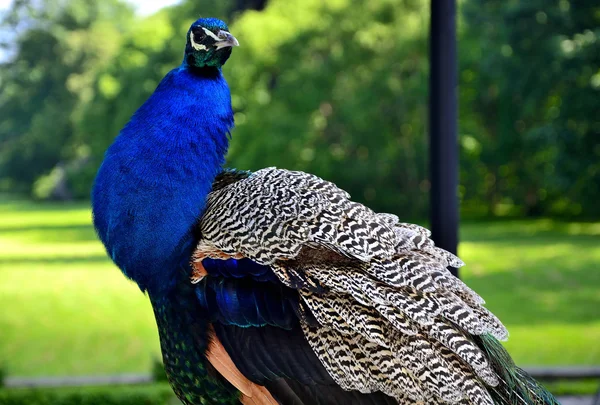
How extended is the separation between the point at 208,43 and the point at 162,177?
0.99 feet

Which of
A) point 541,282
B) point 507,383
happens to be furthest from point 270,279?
point 541,282

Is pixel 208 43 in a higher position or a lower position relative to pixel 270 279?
higher

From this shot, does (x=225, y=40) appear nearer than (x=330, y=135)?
Yes

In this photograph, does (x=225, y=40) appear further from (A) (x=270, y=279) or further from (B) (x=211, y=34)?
(A) (x=270, y=279)

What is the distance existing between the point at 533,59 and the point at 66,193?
17.5ft

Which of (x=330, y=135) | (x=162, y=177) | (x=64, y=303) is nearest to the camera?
(x=162, y=177)

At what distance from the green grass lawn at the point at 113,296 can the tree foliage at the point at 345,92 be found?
70cm

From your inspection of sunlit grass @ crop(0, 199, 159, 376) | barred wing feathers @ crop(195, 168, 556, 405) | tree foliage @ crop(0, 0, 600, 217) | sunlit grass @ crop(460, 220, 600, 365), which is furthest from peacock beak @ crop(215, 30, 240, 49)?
tree foliage @ crop(0, 0, 600, 217)

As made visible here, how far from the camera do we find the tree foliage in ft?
21.4

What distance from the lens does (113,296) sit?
664 centimetres

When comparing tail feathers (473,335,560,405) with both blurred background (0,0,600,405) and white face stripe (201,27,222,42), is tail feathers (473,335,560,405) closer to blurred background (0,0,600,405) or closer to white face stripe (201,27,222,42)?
white face stripe (201,27,222,42)

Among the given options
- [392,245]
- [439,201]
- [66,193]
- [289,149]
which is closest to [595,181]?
[289,149]

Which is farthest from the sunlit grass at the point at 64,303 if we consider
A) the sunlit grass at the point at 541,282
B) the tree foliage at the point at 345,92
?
the sunlit grass at the point at 541,282

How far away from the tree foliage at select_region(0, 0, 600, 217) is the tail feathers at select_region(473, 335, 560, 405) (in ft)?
16.0
